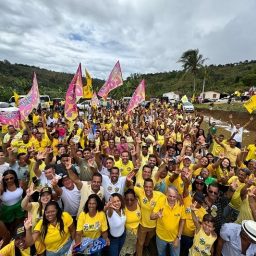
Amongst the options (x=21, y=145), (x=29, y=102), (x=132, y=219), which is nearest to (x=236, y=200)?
(x=132, y=219)

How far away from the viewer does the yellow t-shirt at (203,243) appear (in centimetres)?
332

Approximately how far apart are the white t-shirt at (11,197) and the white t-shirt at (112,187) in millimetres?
1464

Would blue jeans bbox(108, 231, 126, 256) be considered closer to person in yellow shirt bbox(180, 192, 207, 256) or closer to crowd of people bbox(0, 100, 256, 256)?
crowd of people bbox(0, 100, 256, 256)

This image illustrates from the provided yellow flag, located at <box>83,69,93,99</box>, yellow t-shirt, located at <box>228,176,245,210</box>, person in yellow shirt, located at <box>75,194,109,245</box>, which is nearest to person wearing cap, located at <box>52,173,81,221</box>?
person in yellow shirt, located at <box>75,194,109,245</box>

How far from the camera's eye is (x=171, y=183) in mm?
4605

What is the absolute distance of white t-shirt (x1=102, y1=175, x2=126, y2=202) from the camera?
429cm

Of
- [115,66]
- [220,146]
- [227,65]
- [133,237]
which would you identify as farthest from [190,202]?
[227,65]

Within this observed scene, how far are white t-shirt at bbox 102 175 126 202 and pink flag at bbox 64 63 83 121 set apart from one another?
4038 millimetres

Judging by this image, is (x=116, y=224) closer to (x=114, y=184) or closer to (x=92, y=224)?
(x=92, y=224)

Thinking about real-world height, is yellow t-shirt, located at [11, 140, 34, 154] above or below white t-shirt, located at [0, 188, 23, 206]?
above

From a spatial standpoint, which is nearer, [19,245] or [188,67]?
[19,245]

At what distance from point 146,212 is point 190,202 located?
75 centimetres

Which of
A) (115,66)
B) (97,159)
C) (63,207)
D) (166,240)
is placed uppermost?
(115,66)

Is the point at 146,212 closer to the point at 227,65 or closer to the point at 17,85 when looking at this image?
the point at 17,85
